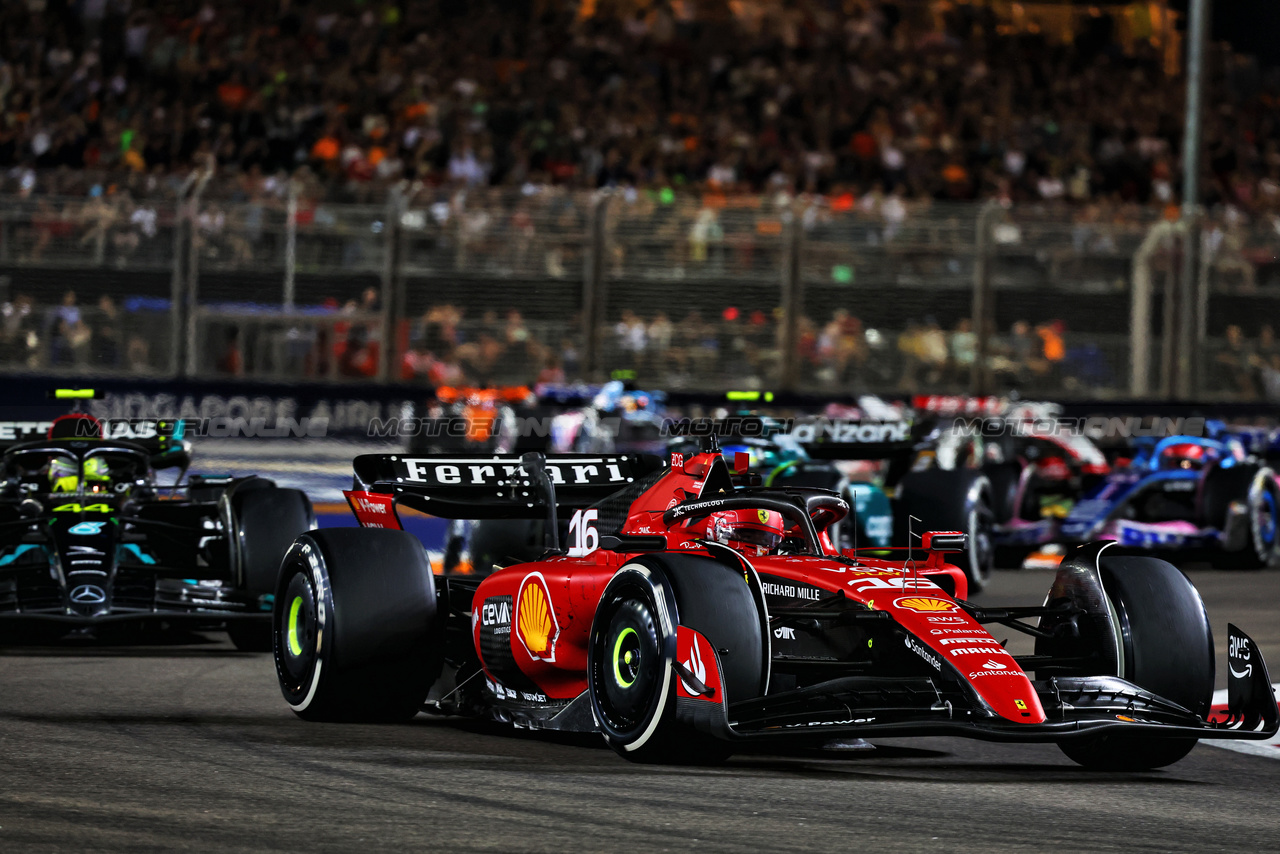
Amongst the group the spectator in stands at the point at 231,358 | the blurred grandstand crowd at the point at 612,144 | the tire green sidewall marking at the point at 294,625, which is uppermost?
the blurred grandstand crowd at the point at 612,144

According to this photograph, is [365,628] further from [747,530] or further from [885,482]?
[885,482]

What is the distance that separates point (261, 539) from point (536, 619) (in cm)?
378

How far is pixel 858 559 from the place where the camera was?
23.8 feet

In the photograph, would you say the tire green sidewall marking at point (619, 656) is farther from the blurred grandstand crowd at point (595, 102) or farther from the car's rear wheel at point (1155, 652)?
the blurred grandstand crowd at point (595, 102)

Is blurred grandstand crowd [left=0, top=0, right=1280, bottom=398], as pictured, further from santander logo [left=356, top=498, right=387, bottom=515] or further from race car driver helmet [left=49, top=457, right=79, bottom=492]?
santander logo [left=356, top=498, right=387, bottom=515]

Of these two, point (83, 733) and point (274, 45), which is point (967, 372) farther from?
point (83, 733)

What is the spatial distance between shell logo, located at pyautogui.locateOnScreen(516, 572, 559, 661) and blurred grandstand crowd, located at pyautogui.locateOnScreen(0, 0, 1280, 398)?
34.6 feet

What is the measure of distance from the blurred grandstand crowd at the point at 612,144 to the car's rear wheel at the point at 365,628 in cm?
1004

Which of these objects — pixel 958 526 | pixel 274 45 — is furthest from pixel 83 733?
pixel 274 45

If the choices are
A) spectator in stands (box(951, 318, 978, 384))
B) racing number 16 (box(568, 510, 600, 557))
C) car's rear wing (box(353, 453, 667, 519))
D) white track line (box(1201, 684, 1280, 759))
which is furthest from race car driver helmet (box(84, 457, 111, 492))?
spectator in stands (box(951, 318, 978, 384))

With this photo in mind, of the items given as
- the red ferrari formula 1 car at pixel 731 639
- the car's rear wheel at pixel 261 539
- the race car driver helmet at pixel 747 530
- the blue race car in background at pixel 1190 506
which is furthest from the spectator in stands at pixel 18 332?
the race car driver helmet at pixel 747 530

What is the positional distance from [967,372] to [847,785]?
42.4 feet

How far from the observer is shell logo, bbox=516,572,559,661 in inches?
287

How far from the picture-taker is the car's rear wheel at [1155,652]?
6738 millimetres
